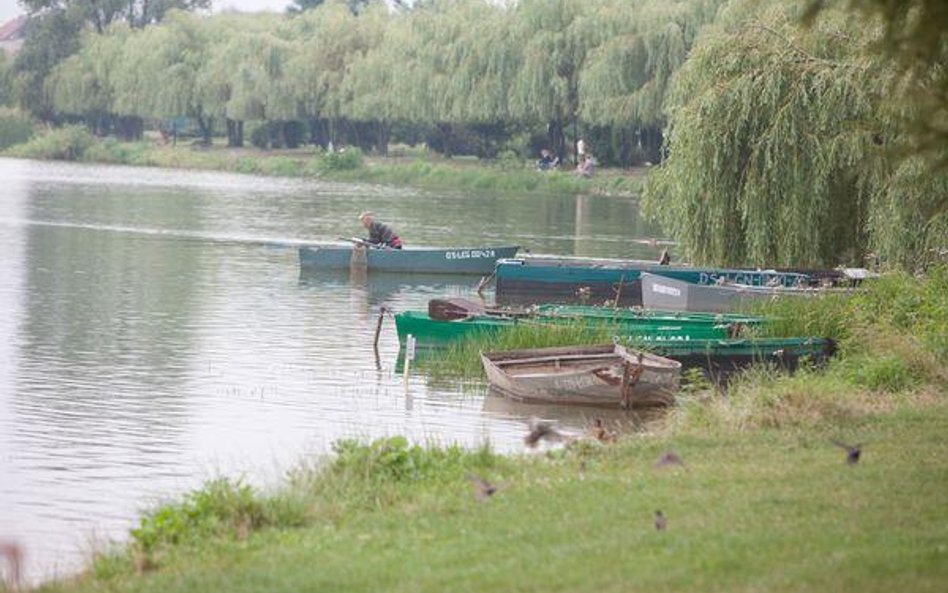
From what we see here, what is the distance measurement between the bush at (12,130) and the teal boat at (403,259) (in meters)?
74.3

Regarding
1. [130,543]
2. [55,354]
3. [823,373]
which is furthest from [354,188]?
[130,543]

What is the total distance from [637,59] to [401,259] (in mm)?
30604

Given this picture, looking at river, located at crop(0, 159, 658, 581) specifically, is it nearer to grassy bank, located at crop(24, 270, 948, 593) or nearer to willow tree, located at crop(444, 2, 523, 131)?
grassy bank, located at crop(24, 270, 948, 593)

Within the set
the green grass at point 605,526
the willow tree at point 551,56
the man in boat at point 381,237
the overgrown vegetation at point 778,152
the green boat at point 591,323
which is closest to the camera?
the green grass at point 605,526

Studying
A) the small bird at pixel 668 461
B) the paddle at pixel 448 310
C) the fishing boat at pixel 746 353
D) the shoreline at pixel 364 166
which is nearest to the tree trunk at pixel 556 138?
the shoreline at pixel 364 166

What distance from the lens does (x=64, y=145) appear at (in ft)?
341

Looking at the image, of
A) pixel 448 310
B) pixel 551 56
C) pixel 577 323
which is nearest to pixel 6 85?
pixel 551 56

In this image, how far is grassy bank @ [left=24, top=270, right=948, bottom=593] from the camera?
9.91 m

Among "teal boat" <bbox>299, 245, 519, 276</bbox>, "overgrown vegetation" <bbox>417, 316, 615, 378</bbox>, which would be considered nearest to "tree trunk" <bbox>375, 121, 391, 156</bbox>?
"teal boat" <bbox>299, 245, 519, 276</bbox>

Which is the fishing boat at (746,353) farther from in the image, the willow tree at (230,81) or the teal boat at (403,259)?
the willow tree at (230,81)

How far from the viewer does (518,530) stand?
11.3m

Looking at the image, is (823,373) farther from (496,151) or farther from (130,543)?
(496,151)

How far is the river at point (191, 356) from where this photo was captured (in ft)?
58.0

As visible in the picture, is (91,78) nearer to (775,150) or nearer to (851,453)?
(775,150)
